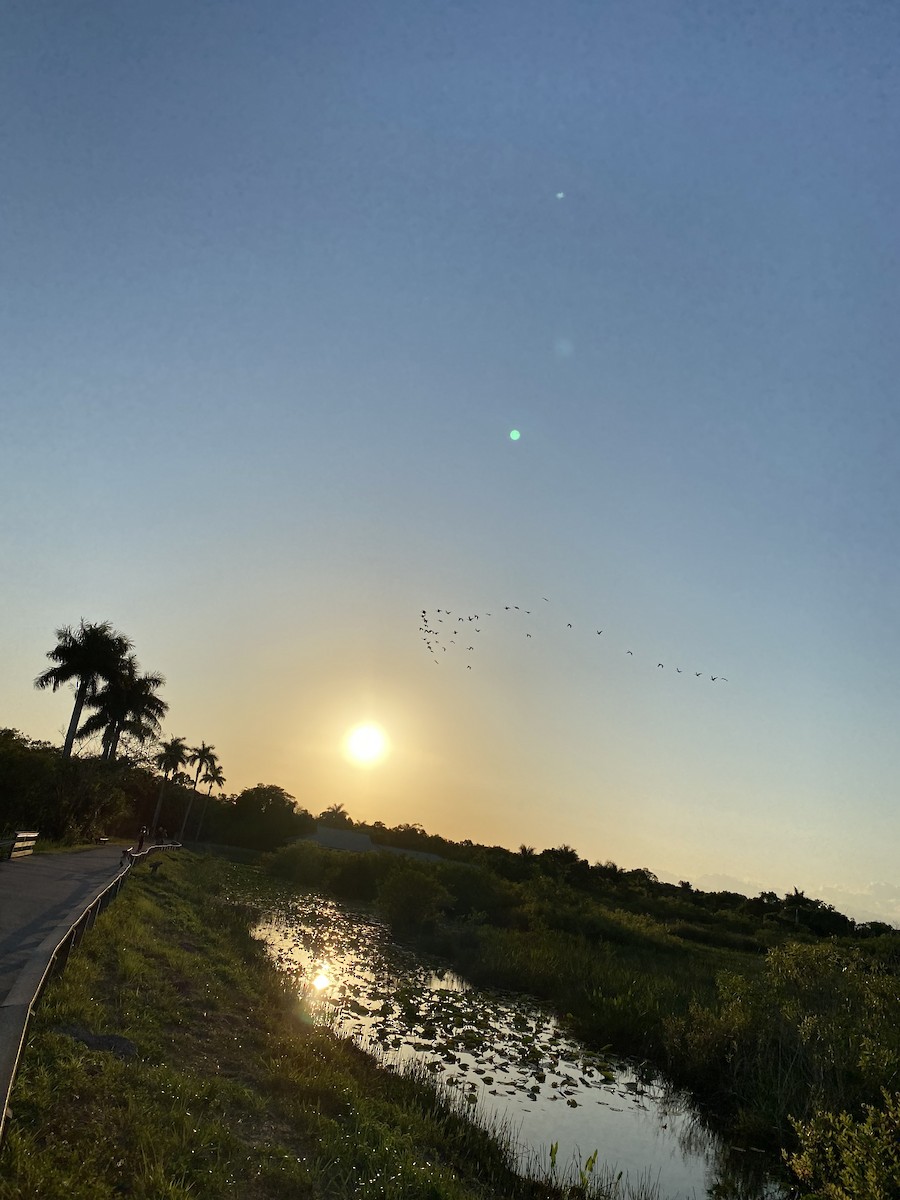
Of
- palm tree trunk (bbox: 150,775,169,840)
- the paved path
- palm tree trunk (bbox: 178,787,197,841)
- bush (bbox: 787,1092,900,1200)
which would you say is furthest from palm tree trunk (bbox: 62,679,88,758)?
bush (bbox: 787,1092,900,1200)

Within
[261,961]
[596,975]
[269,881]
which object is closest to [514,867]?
[269,881]

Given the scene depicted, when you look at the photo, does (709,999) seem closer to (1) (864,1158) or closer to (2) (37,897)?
(1) (864,1158)

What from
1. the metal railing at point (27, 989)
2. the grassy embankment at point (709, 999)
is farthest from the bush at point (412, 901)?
the metal railing at point (27, 989)

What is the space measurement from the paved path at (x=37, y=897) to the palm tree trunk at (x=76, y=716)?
20456 mm

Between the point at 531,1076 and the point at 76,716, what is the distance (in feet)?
143

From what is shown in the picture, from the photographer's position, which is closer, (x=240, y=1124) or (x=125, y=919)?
(x=240, y=1124)

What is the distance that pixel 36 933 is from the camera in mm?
12812

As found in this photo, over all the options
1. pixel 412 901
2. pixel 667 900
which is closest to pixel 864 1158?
pixel 412 901

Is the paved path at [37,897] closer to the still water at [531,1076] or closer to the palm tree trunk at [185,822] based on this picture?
the still water at [531,1076]

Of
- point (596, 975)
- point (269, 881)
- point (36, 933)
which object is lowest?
point (269, 881)

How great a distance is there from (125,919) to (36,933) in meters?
6.60

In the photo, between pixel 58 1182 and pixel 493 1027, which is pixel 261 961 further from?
pixel 58 1182

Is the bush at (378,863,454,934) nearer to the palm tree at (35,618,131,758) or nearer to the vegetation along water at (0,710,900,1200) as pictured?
the vegetation along water at (0,710,900,1200)

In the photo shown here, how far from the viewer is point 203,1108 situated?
8.93 m
